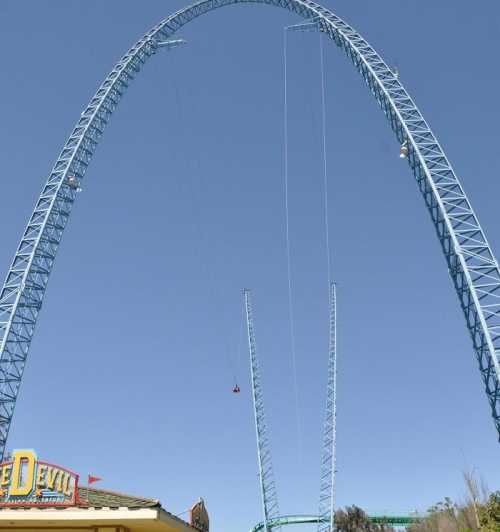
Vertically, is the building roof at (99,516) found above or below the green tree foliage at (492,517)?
below

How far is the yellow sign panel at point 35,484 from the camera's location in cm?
2102

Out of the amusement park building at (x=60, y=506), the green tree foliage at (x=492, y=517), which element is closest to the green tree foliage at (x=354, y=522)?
the green tree foliage at (x=492, y=517)

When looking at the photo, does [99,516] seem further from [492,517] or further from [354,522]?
[354,522]

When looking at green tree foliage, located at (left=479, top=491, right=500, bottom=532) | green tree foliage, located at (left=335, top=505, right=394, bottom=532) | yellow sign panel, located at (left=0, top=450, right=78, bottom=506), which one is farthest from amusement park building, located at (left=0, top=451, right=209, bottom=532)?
green tree foliage, located at (left=335, top=505, right=394, bottom=532)

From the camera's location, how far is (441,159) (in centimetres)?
3784

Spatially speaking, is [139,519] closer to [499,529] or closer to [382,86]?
[499,529]

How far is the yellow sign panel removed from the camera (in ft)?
68.9

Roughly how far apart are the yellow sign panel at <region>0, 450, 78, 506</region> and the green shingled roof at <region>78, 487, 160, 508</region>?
0.65 meters

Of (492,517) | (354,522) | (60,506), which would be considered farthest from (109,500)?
(354,522)

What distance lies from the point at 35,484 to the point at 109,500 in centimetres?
248

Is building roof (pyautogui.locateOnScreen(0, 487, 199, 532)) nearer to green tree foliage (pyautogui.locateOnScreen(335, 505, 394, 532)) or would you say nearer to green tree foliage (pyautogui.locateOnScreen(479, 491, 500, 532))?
green tree foliage (pyautogui.locateOnScreen(479, 491, 500, 532))

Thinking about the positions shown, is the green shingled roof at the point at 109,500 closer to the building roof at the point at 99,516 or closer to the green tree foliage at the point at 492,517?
the building roof at the point at 99,516

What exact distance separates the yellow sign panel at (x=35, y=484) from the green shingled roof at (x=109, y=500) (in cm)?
65

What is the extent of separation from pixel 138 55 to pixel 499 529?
145 ft
